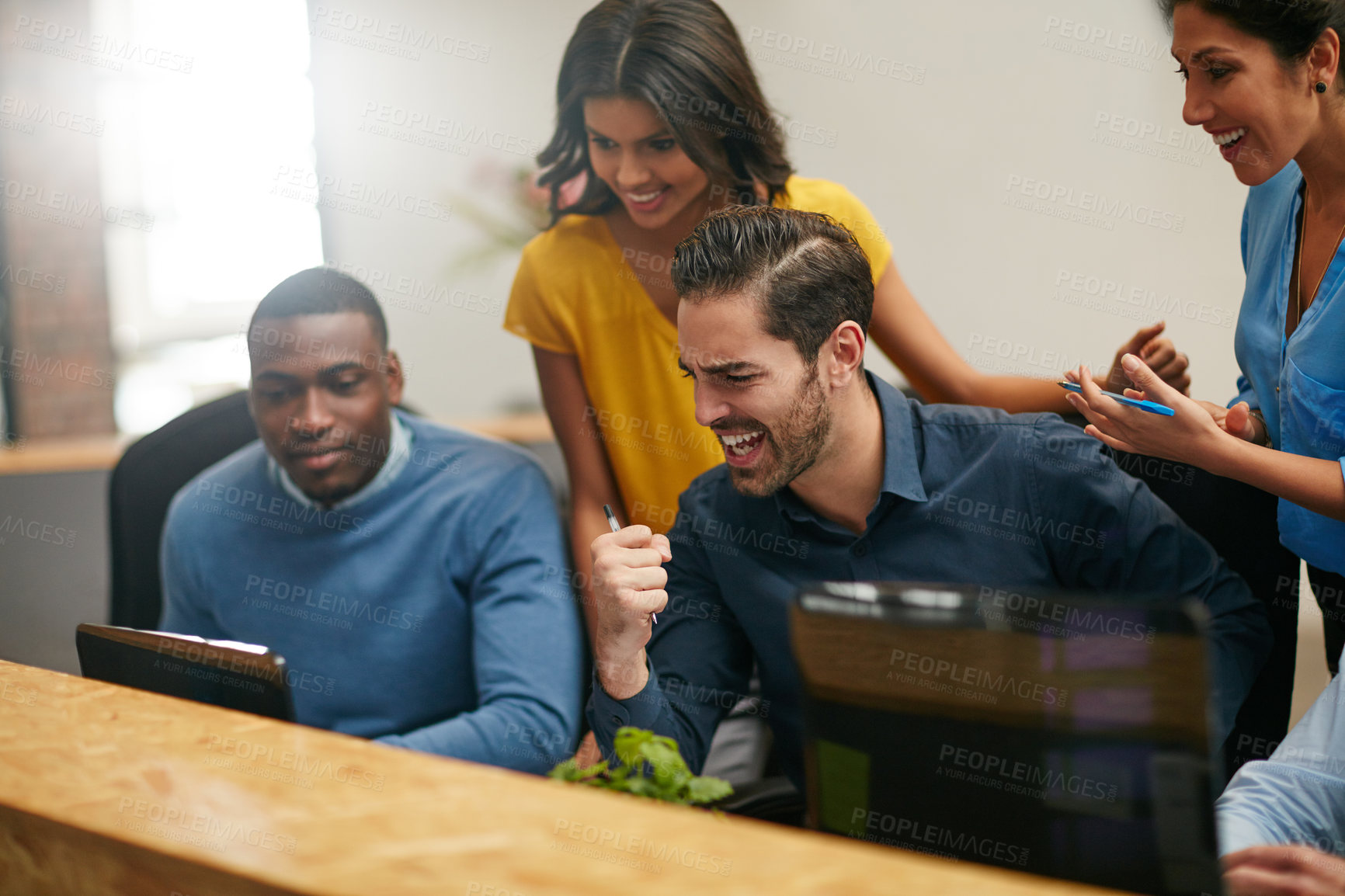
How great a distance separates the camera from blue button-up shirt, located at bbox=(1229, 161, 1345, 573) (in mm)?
1289

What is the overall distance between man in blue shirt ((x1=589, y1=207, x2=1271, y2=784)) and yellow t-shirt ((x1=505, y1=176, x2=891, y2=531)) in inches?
12.7

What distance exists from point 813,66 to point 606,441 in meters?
1.31

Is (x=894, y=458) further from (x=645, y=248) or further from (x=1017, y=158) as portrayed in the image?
(x=1017, y=158)

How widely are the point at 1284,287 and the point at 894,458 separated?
58cm

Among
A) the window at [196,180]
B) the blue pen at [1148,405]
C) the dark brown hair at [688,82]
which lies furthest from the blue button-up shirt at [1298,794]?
the window at [196,180]

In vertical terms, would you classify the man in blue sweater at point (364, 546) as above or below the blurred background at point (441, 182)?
below

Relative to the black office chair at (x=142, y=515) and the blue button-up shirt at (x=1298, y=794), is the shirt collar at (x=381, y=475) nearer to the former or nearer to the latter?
the black office chair at (x=142, y=515)

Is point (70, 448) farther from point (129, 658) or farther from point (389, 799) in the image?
point (389, 799)

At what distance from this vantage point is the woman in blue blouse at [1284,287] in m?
1.21

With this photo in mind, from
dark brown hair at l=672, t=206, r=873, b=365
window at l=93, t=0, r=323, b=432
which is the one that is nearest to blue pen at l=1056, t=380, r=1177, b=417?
dark brown hair at l=672, t=206, r=873, b=365

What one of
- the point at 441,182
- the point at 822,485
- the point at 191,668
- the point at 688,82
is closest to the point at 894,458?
the point at 822,485

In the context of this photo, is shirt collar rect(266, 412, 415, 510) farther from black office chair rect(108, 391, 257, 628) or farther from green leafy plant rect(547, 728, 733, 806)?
green leafy plant rect(547, 728, 733, 806)

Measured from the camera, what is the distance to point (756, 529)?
4.87 feet

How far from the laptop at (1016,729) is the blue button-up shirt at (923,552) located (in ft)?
1.87
